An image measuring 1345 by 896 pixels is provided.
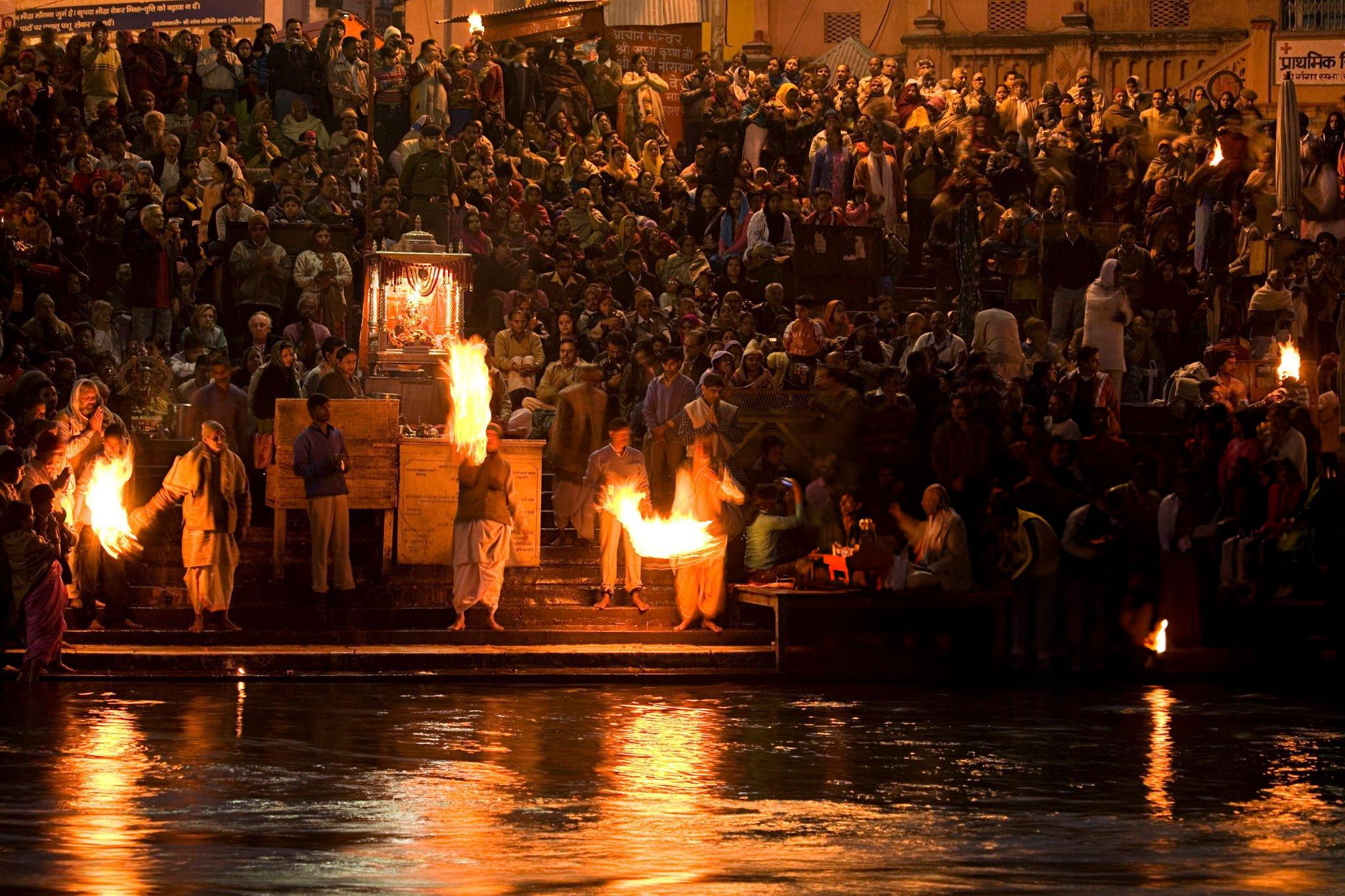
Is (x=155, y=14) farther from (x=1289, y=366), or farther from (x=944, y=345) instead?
(x=1289, y=366)

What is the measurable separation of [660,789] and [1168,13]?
114 ft

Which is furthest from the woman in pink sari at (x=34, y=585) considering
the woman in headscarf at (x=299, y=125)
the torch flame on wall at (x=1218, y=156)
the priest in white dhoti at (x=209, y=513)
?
the torch flame on wall at (x=1218, y=156)

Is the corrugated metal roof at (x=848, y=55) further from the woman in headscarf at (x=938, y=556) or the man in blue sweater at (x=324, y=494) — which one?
the woman in headscarf at (x=938, y=556)

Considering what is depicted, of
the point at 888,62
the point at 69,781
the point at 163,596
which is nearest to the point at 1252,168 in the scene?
the point at 888,62

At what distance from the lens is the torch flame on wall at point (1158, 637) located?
57.3ft

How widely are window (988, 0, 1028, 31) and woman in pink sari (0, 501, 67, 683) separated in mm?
31316

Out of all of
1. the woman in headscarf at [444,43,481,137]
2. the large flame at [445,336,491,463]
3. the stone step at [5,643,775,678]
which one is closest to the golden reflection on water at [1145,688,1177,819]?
the stone step at [5,643,775,678]

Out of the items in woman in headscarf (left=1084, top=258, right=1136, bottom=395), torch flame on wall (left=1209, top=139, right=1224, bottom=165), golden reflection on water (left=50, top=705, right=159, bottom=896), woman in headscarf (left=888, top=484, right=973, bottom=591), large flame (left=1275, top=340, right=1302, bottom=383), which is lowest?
golden reflection on water (left=50, top=705, right=159, bottom=896)

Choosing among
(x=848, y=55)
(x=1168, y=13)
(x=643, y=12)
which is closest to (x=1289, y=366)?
(x=643, y=12)

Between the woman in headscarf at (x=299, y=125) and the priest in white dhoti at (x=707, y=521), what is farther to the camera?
the woman in headscarf at (x=299, y=125)

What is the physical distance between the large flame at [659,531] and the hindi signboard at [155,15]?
21.7m

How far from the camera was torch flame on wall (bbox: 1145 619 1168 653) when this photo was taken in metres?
17.5

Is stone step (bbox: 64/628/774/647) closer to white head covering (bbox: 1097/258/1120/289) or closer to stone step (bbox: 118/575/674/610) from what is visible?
stone step (bbox: 118/575/674/610)

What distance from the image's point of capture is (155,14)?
124ft
